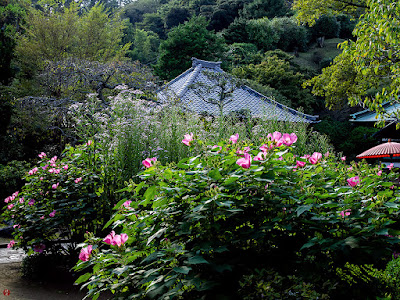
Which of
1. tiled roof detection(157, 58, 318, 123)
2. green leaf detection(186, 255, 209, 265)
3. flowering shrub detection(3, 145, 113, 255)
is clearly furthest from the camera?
tiled roof detection(157, 58, 318, 123)

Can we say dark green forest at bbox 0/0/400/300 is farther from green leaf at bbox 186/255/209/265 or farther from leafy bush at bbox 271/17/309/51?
leafy bush at bbox 271/17/309/51

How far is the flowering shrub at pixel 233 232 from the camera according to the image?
147 centimetres

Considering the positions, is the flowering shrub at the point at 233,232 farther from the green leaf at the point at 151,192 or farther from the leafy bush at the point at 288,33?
the leafy bush at the point at 288,33

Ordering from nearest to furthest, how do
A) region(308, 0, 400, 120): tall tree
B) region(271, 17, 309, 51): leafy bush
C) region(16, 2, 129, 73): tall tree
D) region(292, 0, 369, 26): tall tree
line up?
region(308, 0, 400, 120): tall tree
region(292, 0, 369, 26): tall tree
region(16, 2, 129, 73): tall tree
region(271, 17, 309, 51): leafy bush

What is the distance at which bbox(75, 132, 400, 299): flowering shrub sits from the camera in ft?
4.82

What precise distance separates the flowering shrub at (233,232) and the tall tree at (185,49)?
1990 centimetres

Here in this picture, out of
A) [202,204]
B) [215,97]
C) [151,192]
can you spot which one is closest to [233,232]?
[202,204]

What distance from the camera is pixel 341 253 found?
4.98 ft

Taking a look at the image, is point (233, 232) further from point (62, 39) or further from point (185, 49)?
point (185, 49)

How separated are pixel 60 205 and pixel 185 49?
751 inches

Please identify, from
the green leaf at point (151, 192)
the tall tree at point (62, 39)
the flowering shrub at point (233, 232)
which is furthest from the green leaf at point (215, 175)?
the tall tree at point (62, 39)

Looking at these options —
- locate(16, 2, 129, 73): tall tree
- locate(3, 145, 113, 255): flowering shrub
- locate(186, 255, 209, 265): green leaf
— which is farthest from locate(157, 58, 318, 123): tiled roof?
locate(186, 255, 209, 265): green leaf

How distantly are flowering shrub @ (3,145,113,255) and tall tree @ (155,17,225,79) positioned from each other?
17.7 metres

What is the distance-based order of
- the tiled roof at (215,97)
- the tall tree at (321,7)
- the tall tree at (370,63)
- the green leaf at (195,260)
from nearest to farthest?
the green leaf at (195,260), the tall tree at (370,63), the tall tree at (321,7), the tiled roof at (215,97)
